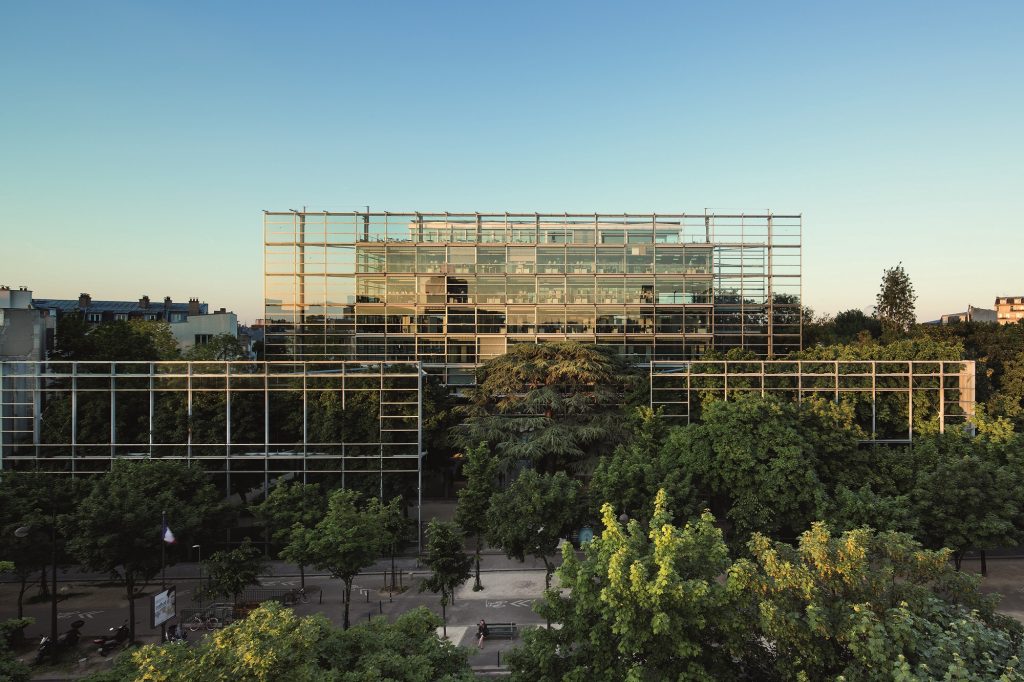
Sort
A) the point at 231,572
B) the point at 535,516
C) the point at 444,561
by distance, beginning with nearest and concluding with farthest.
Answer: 1. the point at 444,561
2. the point at 231,572
3. the point at 535,516

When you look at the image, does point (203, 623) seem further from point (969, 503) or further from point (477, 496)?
point (969, 503)

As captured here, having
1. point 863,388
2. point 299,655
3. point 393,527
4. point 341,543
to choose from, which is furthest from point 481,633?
point 863,388

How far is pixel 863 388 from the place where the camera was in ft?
107

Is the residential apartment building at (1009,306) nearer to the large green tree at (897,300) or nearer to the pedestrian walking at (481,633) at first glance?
the large green tree at (897,300)

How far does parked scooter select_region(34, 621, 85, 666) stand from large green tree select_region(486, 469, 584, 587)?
16.0 meters

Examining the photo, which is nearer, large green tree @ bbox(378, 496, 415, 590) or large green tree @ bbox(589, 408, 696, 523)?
large green tree @ bbox(589, 408, 696, 523)

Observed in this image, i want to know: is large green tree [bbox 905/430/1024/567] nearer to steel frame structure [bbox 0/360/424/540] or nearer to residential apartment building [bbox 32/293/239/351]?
steel frame structure [bbox 0/360/424/540]

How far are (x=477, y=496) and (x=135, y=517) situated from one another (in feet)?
46.0

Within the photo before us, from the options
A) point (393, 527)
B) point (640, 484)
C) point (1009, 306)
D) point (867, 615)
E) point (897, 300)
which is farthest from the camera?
point (1009, 306)

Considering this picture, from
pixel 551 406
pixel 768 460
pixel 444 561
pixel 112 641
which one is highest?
pixel 551 406

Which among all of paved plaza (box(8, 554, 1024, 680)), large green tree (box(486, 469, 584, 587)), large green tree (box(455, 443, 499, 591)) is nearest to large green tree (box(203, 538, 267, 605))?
paved plaza (box(8, 554, 1024, 680))

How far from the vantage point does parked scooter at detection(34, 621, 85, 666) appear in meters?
20.7

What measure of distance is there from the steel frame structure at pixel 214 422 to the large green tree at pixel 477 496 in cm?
461

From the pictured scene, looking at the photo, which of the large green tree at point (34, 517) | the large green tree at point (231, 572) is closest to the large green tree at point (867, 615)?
the large green tree at point (231, 572)
